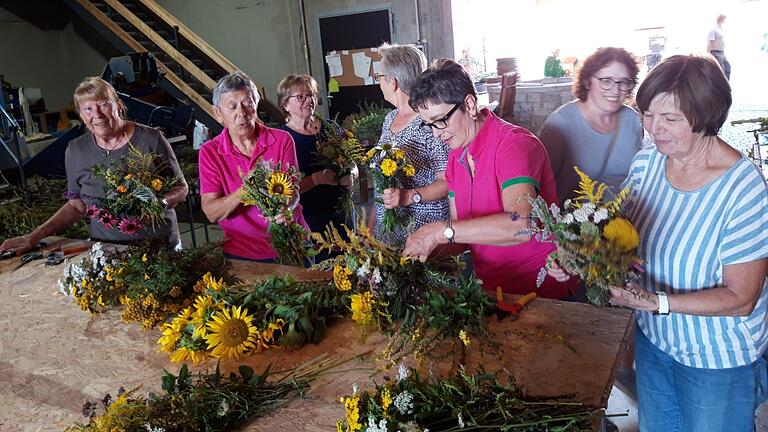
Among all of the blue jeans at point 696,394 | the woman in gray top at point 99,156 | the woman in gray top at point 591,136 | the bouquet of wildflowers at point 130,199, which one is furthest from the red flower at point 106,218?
the blue jeans at point 696,394

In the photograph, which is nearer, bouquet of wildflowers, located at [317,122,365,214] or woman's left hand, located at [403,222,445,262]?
woman's left hand, located at [403,222,445,262]

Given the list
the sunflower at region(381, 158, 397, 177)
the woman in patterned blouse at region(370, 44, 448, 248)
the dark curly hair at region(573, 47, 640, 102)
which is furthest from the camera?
the woman in patterned blouse at region(370, 44, 448, 248)

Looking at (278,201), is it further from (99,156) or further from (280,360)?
(99,156)

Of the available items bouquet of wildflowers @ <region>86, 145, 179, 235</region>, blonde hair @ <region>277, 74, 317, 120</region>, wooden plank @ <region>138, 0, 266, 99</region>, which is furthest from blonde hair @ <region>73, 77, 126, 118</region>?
wooden plank @ <region>138, 0, 266, 99</region>

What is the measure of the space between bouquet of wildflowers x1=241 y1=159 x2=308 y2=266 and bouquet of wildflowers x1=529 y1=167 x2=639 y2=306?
1.23m

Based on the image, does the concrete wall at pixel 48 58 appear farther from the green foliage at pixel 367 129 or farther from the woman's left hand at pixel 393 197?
the woman's left hand at pixel 393 197

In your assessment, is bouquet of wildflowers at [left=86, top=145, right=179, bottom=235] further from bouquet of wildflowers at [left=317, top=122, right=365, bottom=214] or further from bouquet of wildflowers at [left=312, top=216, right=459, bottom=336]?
bouquet of wildflowers at [left=312, top=216, right=459, bottom=336]

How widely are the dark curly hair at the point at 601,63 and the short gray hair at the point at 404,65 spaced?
2.51 feet

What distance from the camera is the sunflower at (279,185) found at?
2564 millimetres

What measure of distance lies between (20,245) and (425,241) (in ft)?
7.51

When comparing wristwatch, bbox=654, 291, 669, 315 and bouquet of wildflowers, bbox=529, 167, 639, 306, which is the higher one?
bouquet of wildflowers, bbox=529, 167, 639, 306

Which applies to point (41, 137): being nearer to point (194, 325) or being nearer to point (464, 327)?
point (194, 325)

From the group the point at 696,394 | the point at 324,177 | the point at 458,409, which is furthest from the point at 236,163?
the point at 696,394

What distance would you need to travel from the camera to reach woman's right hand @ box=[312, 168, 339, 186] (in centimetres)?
357
